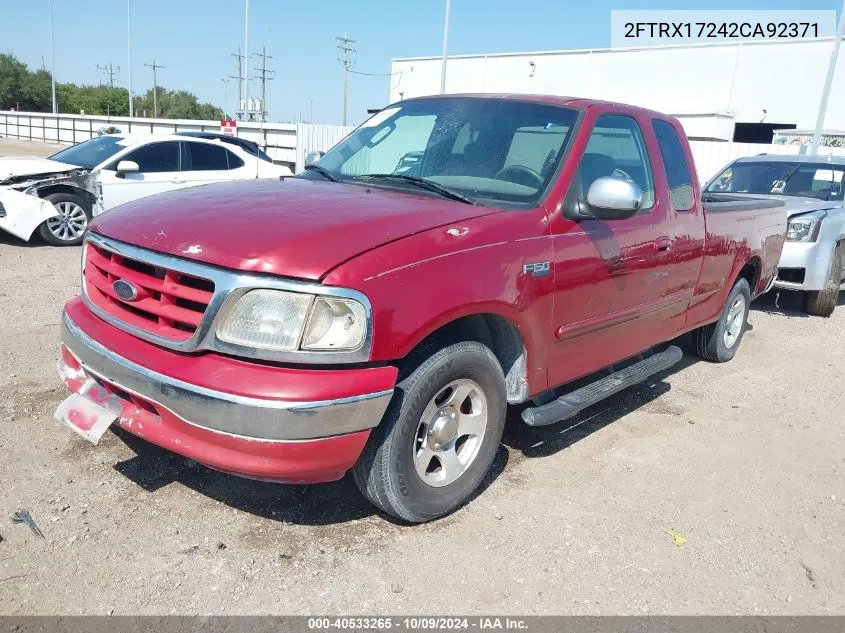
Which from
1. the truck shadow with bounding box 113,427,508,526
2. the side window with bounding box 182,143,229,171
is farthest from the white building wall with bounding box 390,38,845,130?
the truck shadow with bounding box 113,427,508,526

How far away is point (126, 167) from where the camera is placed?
9.48 metres

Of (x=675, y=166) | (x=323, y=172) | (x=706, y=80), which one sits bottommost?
(x=323, y=172)

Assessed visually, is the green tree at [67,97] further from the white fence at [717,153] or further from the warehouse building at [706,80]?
the white fence at [717,153]

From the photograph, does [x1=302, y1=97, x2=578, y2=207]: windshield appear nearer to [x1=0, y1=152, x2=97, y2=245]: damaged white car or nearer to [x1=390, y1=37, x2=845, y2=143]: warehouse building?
[x1=0, y1=152, x2=97, y2=245]: damaged white car

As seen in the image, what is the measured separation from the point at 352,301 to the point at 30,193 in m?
8.10

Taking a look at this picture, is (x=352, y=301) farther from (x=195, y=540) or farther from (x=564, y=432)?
(x=564, y=432)

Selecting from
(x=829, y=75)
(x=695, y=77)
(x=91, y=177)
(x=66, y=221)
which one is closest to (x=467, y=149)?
(x=91, y=177)

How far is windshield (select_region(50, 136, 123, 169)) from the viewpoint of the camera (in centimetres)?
969

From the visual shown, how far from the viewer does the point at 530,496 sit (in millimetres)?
3588

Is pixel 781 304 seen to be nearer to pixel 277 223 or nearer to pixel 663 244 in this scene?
pixel 663 244

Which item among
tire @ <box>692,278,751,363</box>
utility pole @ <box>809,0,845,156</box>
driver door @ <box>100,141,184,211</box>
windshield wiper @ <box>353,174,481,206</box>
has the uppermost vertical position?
utility pole @ <box>809,0,845,156</box>

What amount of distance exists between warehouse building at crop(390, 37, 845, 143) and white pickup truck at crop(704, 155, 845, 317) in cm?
2308

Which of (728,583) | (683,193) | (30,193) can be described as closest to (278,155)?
(30,193)

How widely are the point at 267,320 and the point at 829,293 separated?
25.0 feet
